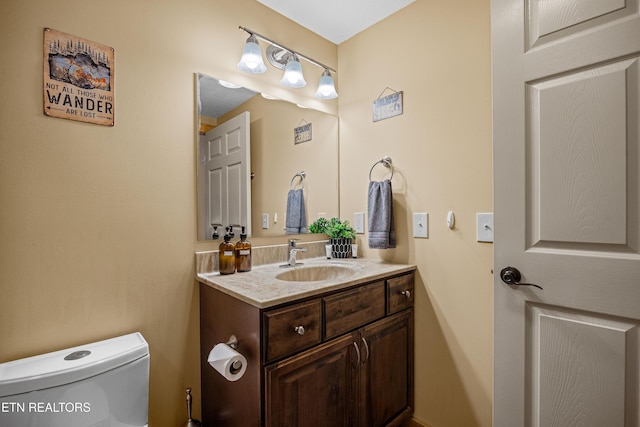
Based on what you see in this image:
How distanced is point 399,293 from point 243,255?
2.69 ft

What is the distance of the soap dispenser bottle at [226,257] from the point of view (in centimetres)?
146

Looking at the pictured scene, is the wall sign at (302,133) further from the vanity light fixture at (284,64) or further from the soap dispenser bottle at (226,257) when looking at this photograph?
the soap dispenser bottle at (226,257)

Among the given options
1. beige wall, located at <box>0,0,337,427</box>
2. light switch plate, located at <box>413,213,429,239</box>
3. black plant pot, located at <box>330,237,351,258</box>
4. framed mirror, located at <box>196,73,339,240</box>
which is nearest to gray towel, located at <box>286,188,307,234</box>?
framed mirror, located at <box>196,73,339,240</box>

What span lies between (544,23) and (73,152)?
70.5 inches

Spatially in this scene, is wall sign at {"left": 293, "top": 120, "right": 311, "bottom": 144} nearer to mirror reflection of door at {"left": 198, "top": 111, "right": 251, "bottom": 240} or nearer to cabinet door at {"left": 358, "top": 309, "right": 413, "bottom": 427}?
mirror reflection of door at {"left": 198, "top": 111, "right": 251, "bottom": 240}

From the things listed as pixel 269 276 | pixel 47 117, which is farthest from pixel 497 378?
pixel 47 117

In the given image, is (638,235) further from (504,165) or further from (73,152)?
(73,152)

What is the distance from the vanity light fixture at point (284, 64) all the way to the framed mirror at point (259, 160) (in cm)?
12

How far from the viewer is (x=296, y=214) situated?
1.91 metres

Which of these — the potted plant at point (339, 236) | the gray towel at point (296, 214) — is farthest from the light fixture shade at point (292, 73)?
the potted plant at point (339, 236)

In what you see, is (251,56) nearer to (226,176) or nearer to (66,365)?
(226,176)

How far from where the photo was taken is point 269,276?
4.77ft

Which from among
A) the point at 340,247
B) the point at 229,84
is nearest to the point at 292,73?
the point at 229,84

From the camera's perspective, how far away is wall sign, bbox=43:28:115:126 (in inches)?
44.5
